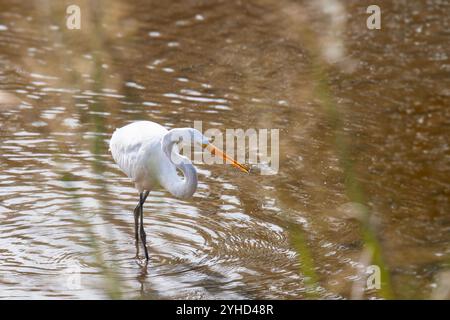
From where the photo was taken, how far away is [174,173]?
243 inches

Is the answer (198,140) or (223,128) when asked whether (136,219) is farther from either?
(223,128)

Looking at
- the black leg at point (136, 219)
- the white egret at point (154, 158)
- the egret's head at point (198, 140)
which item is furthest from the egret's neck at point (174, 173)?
the black leg at point (136, 219)

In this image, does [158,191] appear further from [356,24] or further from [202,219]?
[356,24]

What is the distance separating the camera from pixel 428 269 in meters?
6.32

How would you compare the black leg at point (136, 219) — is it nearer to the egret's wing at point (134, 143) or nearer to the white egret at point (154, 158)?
the white egret at point (154, 158)

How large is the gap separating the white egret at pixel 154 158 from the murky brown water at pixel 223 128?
461 mm

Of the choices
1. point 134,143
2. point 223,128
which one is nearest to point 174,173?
point 134,143

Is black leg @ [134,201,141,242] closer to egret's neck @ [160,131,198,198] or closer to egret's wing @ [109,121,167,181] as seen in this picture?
egret's wing @ [109,121,167,181]

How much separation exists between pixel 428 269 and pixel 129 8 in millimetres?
7016

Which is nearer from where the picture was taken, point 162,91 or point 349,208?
point 349,208

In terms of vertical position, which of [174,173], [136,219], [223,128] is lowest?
[136,219]

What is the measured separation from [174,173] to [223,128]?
2725mm

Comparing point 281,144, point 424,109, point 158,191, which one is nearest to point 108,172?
point 158,191

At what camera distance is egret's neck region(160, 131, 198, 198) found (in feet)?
19.6
